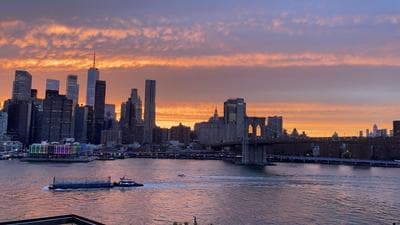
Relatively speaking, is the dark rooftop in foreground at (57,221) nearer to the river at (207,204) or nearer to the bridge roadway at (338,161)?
the river at (207,204)

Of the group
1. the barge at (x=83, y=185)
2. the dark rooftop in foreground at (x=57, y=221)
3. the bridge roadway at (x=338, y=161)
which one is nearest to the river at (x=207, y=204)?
the barge at (x=83, y=185)

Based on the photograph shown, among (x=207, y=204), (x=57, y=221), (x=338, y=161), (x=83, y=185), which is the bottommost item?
(x=207, y=204)

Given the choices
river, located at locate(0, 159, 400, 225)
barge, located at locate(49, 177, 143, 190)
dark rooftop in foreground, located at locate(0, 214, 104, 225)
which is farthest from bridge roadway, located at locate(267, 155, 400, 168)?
dark rooftop in foreground, located at locate(0, 214, 104, 225)

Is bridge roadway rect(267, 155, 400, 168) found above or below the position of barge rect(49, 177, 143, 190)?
above

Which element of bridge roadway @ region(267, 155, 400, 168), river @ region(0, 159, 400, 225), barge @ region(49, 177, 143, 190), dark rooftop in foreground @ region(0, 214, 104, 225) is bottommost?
river @ region(0, 159, 400, 225)

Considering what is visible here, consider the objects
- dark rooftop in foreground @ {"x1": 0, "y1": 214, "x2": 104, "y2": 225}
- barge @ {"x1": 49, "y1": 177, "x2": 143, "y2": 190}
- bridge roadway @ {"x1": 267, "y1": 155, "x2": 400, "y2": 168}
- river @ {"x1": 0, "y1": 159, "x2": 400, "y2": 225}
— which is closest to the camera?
dark rooftop in foreground @ {"x1": 0, "y1": 214, "x2": 104, "y2": 225}

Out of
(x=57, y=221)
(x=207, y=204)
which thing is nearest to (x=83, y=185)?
(x=207, y=204)

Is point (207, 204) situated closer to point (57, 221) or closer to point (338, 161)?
point (57, 221)

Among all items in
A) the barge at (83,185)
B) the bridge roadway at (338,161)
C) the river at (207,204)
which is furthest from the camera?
the bridge roadway at (338,161)

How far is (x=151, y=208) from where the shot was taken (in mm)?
41500

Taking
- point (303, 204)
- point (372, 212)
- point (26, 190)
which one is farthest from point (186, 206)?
point (26, 190)

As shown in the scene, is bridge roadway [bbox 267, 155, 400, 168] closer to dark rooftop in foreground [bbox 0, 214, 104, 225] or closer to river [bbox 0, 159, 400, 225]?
river [bbox 0, 159, 400, 225]

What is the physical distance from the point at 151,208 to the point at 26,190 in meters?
20.0

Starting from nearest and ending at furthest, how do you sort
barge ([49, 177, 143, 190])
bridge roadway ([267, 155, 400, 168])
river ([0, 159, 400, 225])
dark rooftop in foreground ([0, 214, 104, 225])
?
dark rooftop in foreground ([0, 214, 104, 225]), river ([0, 159, 400, 225]), barge ([49, 177, 143, 190]), bridge roadway ([267, 155, 400, 168])
